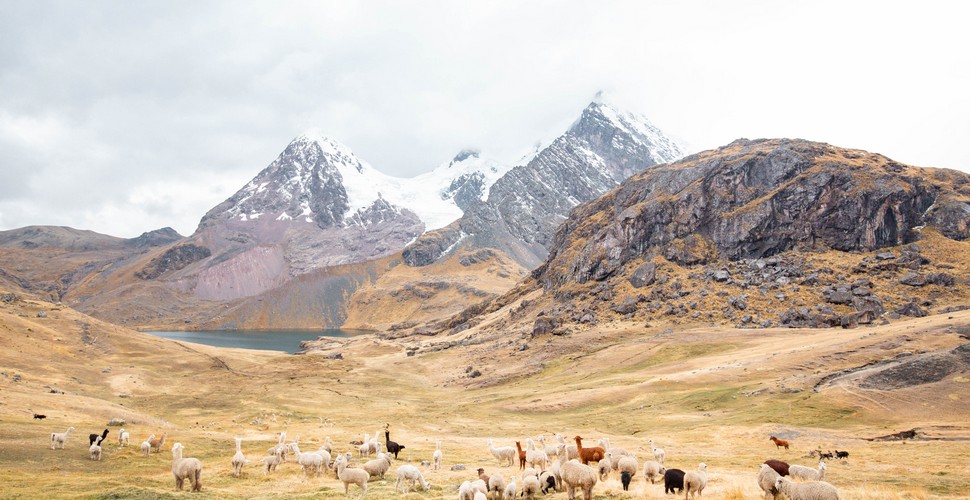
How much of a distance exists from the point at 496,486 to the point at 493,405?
52.3 meters

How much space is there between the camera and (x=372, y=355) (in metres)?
158

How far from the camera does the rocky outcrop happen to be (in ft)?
405

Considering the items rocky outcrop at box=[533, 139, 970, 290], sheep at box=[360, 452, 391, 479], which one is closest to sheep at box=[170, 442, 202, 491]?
sheep at box=[360, 452, 391, 479]

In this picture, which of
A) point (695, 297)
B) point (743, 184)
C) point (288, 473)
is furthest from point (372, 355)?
point (288, 473)

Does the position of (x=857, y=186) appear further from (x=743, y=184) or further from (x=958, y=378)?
(x=958, y=378)

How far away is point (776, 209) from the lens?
13588cm

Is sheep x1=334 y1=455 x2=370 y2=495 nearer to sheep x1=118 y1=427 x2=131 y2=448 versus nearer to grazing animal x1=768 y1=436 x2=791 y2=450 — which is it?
sheep x1=118 y1=427 x2=131 y2=448

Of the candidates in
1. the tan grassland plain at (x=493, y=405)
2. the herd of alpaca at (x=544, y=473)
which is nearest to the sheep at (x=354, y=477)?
the herd of alpaca at (x=544, y=473)

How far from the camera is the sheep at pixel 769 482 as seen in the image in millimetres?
19641

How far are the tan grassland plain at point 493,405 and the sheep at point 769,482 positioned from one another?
1459mm

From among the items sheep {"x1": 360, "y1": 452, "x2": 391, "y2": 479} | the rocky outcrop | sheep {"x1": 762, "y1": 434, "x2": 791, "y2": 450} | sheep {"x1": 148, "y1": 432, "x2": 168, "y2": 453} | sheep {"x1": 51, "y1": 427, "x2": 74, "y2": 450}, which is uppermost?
the rocky outcrop

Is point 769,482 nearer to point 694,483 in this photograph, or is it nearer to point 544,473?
point 694,483

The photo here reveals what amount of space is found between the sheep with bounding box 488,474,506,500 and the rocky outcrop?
4538 inches

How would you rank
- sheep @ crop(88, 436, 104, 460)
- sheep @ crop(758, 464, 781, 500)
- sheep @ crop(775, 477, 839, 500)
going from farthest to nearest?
sheep @ crop(88, 436, 104, 460), sheep @ crop(758, 464, 781, 500), sheep @ crop(775, 477, 839, 500)
